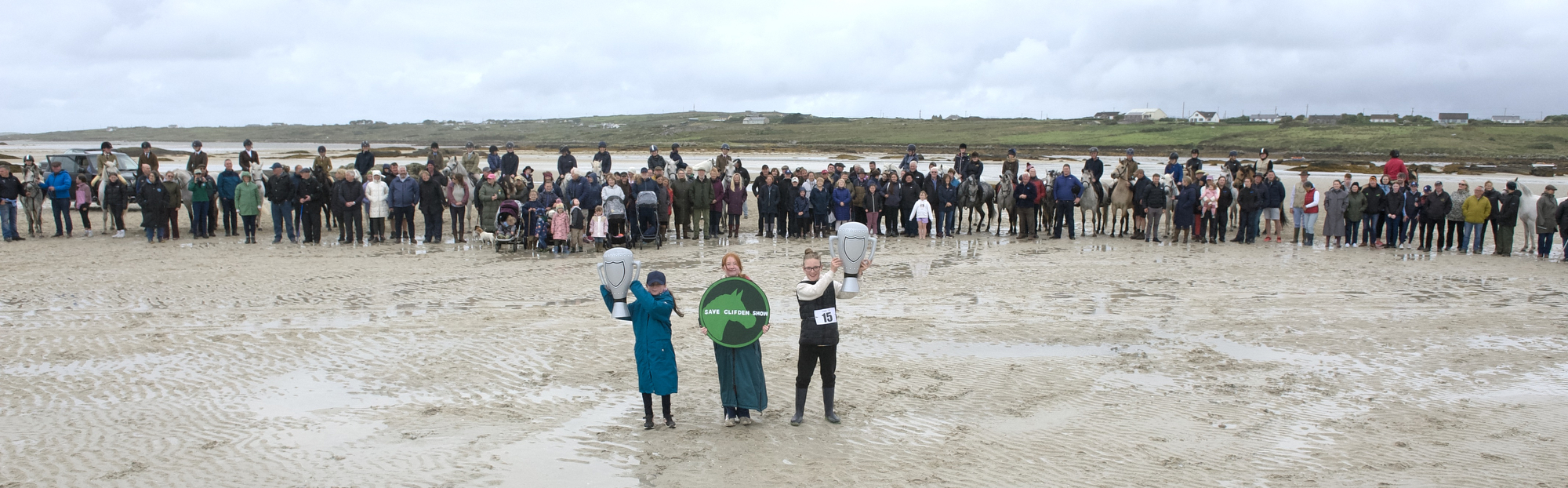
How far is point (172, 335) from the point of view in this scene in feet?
33.8

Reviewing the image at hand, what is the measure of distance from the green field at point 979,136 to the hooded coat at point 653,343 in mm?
59916

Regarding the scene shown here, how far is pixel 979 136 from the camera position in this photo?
104562mm

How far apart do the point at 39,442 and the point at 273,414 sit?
1473mm

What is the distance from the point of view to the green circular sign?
696cm

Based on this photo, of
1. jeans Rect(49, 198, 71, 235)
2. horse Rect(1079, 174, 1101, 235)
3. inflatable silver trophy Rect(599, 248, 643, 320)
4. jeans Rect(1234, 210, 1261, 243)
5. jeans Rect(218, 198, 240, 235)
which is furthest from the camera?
horse Rect(1079, 174, 1101, 235)

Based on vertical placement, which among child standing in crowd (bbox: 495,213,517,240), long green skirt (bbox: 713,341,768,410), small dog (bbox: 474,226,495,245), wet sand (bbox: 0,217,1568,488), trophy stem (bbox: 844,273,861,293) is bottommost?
wet sand (bbox: 0,217,1568,488)

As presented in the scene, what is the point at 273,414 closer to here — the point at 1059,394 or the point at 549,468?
the point at 549,468

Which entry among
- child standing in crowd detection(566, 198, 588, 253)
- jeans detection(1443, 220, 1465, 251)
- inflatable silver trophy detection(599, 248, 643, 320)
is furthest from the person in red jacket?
inflatable silver trophy detection(599, 248, 643, 320)

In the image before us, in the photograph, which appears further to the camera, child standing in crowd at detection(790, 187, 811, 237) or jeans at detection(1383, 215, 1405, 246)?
child standing in crowd at detection(790, 187, 811, 237)

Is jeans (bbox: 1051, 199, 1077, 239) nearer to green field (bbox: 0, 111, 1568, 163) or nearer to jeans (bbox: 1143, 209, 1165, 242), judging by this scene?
jeans (bbox: 1143, 209, 1165, 242)

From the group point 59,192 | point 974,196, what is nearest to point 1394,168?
point 974,196

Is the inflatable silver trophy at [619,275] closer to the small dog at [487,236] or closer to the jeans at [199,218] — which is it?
the small dog at [487,236]

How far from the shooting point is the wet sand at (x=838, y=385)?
645 cm

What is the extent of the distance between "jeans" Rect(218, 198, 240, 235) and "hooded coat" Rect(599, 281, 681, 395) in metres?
15.3
